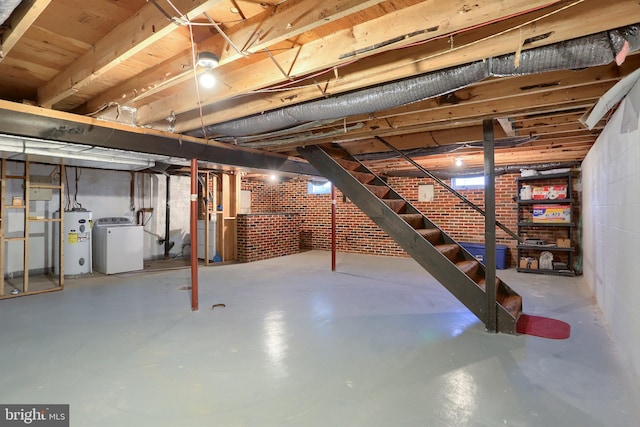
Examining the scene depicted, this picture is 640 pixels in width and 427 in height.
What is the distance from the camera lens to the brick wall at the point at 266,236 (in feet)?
22.3

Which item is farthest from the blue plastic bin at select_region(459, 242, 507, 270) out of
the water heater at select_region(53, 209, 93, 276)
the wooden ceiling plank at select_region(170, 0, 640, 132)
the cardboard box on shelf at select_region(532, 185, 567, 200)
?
the water heater at select_region(53, 209, 93, 276)

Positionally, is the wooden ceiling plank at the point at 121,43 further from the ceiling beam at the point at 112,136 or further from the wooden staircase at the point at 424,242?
the wooden staircase at the point at 424,242

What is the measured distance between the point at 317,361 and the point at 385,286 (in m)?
2.48

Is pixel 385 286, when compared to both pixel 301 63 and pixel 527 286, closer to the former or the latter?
pixel 527 286

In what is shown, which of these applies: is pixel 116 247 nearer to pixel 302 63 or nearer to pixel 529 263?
pixel 302 63

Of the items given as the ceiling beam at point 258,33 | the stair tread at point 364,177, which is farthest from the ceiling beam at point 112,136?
the stair tread at point 364,177

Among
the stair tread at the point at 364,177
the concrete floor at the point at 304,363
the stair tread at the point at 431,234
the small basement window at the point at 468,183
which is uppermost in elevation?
the small basement window at the point at 468,183

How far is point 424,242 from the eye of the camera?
3133 mm

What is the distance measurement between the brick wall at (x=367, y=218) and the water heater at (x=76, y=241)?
4026 millimetres

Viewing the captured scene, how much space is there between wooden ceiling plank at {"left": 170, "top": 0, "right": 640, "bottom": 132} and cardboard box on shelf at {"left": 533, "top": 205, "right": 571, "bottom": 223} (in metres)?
5.07

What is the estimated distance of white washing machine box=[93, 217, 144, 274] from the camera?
18.1 ft

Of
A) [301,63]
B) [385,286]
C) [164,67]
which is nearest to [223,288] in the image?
[385,286]

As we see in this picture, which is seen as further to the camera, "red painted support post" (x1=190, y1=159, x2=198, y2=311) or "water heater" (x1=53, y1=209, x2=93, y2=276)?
"water heater" (x1=53, y1=209, x2=93, y2=276)

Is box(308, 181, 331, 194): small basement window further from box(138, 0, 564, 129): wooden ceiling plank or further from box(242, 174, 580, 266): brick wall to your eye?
box(138, 0, 564, 129): wooden ceiling plank
